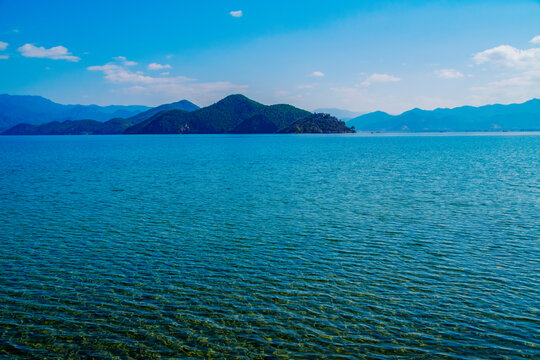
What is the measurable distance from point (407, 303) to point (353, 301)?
8.66ft

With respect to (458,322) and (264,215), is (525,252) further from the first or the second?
(264,215)

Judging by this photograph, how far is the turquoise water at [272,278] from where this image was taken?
47.9ft

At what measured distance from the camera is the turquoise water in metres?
14.6

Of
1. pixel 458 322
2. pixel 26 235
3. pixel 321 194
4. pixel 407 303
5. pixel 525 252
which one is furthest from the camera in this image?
pixel 321 194

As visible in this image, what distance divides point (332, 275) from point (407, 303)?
4.74 m

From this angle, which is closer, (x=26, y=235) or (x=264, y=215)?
(x=26, y=235)

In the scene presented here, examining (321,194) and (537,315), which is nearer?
(537,315)

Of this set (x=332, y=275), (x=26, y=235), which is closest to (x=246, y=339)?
(x=332, y=275)

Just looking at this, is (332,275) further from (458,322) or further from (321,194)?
(321,194)

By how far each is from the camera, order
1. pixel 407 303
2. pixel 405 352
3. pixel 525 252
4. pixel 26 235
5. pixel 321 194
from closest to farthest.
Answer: pixel 405 352, pixel 407 303, pixel 525 252, pixel 26 235, pixel 321 194

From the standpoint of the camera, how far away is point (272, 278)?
20.8 m

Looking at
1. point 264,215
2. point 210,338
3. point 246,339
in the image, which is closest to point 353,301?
point 246,339

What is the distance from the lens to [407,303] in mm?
17547

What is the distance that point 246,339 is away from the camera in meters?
14.8
